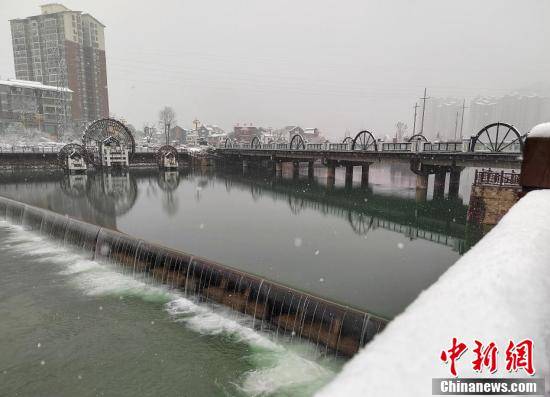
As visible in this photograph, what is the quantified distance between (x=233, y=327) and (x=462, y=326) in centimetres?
1112

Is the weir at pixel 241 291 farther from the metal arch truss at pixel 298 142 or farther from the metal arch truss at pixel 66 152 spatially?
the metal arch truss at pixel 298 142

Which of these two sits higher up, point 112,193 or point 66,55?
point 66,55

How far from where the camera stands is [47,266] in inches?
698

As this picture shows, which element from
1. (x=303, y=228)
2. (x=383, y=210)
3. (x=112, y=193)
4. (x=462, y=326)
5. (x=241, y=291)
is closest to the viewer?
(x=462, y=326)

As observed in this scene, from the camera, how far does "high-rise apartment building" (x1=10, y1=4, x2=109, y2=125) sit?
118 metres

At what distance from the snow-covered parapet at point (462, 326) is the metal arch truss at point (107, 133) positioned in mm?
69141

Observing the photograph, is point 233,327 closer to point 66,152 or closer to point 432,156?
point 432,156

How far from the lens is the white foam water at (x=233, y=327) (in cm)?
977

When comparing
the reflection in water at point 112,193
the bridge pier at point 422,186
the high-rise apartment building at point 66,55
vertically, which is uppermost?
the high-rise apartment building at point 66,55

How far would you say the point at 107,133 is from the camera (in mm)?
66125

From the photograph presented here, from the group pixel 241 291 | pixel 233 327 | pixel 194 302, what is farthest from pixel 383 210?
pixel 233 327

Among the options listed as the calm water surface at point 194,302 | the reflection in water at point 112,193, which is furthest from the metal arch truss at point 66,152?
the calm water surface at point 194,302

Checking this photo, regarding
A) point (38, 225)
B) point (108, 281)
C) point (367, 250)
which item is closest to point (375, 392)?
point (108, 281)

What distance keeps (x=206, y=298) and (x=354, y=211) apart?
20144 mm
